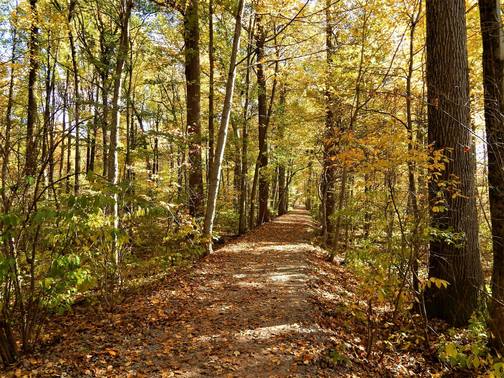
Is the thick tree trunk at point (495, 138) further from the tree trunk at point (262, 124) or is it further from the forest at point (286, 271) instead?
the tree trunk at point (262, 124)

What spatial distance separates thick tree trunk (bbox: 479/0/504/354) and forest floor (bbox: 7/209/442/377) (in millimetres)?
1236

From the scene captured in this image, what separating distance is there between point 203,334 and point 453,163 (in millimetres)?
4782

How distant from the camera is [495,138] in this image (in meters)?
4.34

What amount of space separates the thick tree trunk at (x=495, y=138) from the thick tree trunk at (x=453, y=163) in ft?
3.92

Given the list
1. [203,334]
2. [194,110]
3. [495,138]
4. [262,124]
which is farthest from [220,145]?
[262,124]

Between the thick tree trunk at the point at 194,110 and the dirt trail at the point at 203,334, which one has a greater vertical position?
the thick tree trunk at the point at 194,110

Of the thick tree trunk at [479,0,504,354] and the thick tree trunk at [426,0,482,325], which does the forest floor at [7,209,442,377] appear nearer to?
the thick tree trunk at [479,0,504,354]

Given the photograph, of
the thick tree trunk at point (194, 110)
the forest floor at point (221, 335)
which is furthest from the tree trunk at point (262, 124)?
the forest floor at point (221, 335)

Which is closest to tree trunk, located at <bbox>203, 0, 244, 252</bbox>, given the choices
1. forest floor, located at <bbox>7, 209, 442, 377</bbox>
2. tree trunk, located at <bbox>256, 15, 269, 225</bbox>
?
forest floor, located at <bbox>7, 209, 442, 377</bbox>

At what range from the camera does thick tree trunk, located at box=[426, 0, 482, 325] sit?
559 cm

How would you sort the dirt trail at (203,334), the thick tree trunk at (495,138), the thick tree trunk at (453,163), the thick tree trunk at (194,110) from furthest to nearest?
1. the thick tree trunk at (194,110)
2. the thick tree trunk at (453,163)
3. the thick tree trunk at (495,138)
4. the dirt trail at (203,334)

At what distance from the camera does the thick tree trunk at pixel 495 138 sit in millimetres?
4145

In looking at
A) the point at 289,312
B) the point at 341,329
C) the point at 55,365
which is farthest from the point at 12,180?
the point at 341,329

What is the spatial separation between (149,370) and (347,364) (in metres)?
2.33
